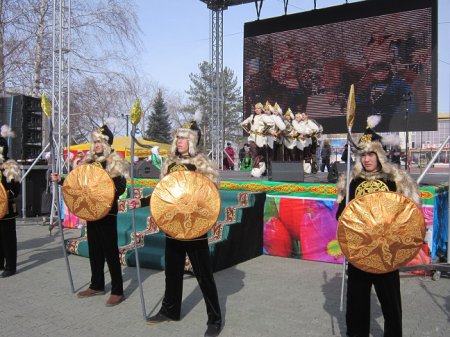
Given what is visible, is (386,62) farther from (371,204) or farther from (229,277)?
(371,204)

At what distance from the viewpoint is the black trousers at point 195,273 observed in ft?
14.3

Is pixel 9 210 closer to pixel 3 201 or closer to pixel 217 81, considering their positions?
pixel 3 201

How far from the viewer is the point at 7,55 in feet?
55.3

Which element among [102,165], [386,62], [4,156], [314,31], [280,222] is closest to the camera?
[102,165]

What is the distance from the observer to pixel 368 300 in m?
3.76

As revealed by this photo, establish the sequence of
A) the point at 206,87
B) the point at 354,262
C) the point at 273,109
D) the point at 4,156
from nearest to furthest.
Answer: the point at 354,262, the point at 4,156, the point at 273,109, the point at 206,87

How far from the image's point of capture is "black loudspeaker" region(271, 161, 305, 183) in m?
8.17

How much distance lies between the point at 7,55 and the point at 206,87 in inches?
1686

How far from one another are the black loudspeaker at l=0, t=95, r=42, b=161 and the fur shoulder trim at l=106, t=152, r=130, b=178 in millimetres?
8405

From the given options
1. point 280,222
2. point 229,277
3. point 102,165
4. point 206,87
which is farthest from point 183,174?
point 206,87

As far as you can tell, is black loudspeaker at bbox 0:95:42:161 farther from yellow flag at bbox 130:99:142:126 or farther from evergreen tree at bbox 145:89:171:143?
evergreen tree at bbox 145:89:171:143

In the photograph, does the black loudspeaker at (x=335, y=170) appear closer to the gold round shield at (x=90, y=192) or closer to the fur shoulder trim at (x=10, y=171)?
the gold round shield at (x=90, y=192)

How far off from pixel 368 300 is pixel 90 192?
311 centimetres


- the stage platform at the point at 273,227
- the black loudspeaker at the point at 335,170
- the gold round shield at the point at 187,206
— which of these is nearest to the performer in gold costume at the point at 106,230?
the gold round shield at the point at 187,206
